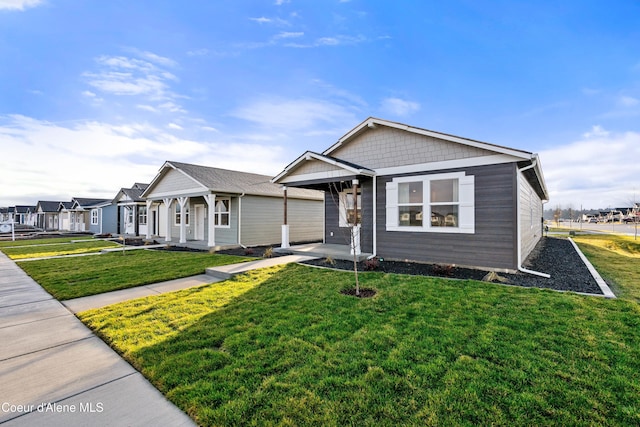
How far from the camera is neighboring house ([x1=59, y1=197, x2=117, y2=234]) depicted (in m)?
27.2

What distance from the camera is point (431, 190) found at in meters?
8.64

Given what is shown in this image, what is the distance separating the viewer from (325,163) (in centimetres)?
1053

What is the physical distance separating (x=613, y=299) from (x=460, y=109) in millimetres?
11761

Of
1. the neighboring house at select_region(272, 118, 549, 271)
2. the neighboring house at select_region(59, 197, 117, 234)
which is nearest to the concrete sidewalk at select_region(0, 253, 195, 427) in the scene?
the neighboring house at select_region(272, 118, 549, 271)

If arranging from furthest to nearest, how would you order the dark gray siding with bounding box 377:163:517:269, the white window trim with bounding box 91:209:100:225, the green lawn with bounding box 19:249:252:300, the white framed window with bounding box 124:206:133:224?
the white window trim with bounding box 91:209:100:225 < the white framed window with bounding box 124:206:133:224 < the dark gray siding with bounding box 377:163:517:269 < the green lawn with bounding box 19:249:252:300

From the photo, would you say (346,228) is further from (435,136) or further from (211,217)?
(211,217)

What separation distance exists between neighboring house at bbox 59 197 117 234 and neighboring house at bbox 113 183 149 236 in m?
2.42

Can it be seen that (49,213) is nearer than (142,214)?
No

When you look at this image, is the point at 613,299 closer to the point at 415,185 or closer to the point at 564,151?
the point at 415,185

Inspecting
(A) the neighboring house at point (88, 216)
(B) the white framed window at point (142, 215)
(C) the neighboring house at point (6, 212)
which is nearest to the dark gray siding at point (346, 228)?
(B) the white framed window at point (142, 215)

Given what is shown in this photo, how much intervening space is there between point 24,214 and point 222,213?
7772 cm

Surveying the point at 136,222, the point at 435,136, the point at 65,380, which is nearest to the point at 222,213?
the point at 435,136

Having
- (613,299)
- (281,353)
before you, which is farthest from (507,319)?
(281,353)

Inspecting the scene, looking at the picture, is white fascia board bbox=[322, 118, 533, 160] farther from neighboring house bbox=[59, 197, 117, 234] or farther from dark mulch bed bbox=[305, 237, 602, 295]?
neighboring house bbox=[59, 197, 117, 234]
